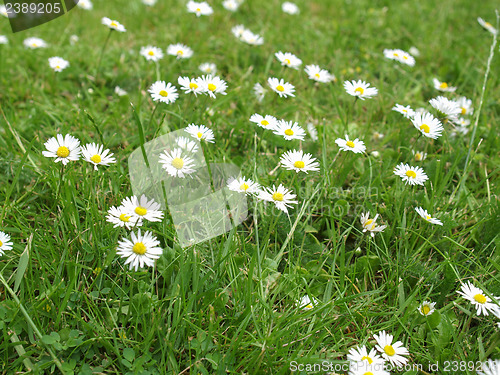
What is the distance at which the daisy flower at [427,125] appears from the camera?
206 centimetres

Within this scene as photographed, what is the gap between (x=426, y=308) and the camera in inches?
64.6

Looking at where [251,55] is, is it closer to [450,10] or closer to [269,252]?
[269,252]

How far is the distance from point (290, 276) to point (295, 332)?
0.25 m

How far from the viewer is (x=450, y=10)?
4156mm

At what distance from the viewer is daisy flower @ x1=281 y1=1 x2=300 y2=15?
12.5 feet

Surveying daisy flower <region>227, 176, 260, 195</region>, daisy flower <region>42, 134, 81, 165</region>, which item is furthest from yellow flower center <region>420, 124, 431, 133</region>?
daisy flower <region>42, 134, 81, 165</region>

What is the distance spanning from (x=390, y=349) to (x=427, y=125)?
113cm

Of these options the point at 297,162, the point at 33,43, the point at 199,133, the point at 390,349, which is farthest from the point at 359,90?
the point at 33,43

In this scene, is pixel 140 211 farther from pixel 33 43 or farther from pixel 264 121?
pixel 33 43

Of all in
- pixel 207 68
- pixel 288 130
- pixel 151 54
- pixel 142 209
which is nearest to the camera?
pixel 142 209

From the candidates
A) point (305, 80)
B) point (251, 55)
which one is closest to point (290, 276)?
point (305, 80)

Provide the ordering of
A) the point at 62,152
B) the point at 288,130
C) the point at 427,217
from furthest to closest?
the point at 288,130
the point at 427,217
the point at 62,152

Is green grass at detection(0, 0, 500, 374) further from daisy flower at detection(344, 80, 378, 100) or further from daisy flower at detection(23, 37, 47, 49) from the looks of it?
daisy flower at detection(344, 80, 378, 100)

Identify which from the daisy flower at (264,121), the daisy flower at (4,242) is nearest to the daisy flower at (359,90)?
the daisy flower at (264,121)
